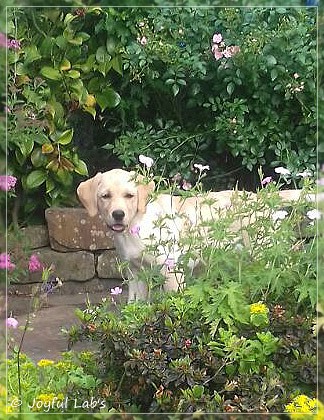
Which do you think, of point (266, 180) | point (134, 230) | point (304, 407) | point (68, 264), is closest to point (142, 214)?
point (134, 230)

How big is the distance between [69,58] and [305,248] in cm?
90

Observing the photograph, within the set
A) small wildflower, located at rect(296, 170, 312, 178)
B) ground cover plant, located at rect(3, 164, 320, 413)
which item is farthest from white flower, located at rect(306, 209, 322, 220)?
small wildflower, located at rect(296, 170, 312, 178)

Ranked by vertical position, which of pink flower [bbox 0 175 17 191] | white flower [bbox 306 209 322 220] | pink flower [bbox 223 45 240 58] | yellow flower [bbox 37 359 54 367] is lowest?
yellow flower [bbox 37 359 54 367]

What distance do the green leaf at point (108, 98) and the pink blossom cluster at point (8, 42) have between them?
11.1 inches

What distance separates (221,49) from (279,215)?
53 cm

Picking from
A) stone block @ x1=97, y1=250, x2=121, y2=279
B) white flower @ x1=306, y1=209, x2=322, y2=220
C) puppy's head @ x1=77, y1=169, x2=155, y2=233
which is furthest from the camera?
stone block @ x1=97, y1=250, x2=121, y2=279

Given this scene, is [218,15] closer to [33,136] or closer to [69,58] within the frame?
[69,58]

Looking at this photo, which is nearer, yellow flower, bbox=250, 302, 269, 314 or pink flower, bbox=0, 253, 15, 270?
pink flower, bbox=0, 253, 15, 270

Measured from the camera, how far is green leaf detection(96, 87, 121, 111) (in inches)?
112

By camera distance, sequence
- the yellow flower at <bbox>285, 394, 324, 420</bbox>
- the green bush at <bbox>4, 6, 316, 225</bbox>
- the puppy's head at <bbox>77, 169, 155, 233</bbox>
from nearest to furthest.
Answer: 1. the yellow flower at <bbox>285, 394, 324, 420</bbox>
2. the green bush at <bbox>4, 6, 316, 225</bbox>
3. the puppy's head at <bbox>77, 169, 155, 233</bbox>

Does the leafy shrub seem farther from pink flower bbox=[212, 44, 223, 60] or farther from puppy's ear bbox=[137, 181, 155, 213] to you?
pink flower bbox=[212, 44, 223, 60]

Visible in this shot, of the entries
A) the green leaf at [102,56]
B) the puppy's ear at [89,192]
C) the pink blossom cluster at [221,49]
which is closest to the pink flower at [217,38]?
the pink blossom cluster at [221,49]

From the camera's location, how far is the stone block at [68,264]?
293 cm

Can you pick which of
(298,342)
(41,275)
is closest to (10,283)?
(41,275)
